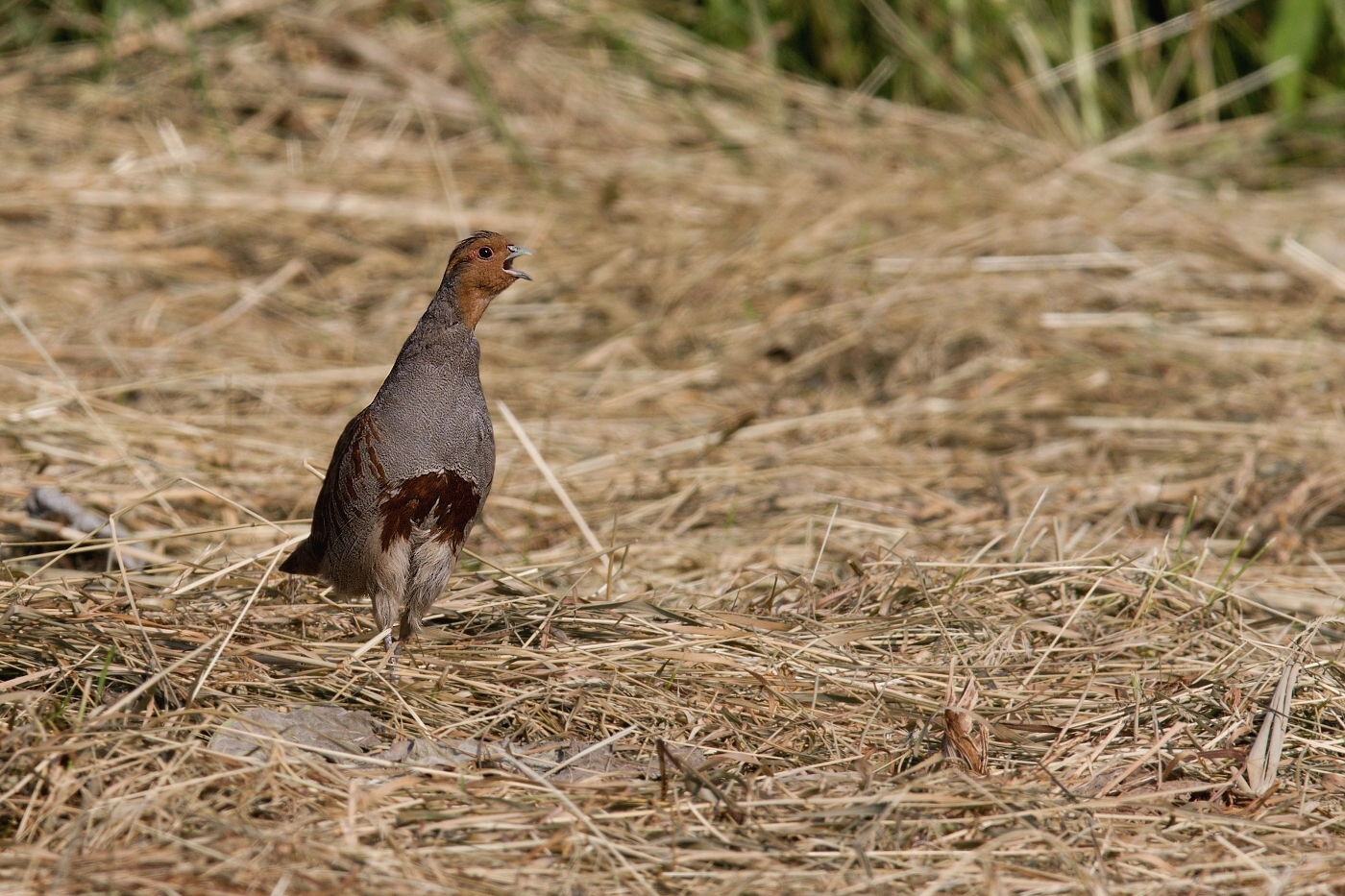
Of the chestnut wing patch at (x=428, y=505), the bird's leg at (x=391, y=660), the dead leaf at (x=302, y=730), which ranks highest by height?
the chestnut wing patch at (x=428, y=505)

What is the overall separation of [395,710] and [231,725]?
354 millimetres

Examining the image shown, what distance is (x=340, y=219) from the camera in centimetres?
713

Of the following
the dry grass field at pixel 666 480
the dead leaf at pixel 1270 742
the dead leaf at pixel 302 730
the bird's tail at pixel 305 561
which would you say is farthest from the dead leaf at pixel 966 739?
the bird's tail at pixel 305 561

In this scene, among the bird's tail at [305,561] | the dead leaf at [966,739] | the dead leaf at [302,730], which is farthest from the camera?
the bird's tail at [305,561]

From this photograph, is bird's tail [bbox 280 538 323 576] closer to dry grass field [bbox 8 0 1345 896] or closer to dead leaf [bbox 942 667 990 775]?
dry grass field [bbox 8 0 1345 896]

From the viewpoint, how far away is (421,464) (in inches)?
125

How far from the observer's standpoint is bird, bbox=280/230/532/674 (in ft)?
10.4

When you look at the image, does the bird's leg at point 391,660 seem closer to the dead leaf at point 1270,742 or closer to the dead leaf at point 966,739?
the dead leaf at point 966,739

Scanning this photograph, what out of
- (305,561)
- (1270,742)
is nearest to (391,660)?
(305,561)

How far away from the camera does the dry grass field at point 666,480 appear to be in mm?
2594

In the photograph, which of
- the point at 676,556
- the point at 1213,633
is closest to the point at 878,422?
the point at 676,556

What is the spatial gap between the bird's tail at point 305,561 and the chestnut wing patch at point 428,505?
345 millimetres

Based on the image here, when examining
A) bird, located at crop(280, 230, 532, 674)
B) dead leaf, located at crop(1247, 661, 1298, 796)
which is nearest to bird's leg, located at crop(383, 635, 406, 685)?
bird, located at crop(280, 230, 532, 674)

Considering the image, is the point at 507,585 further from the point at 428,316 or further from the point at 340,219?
the point at 340,219
